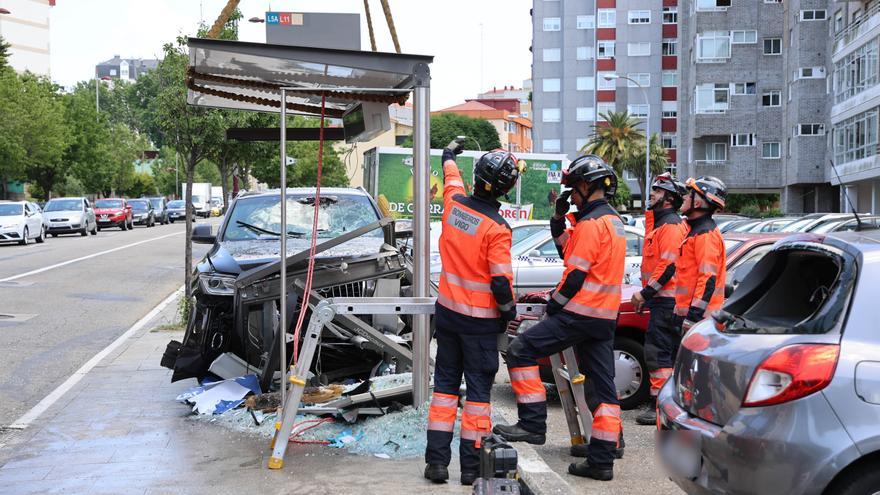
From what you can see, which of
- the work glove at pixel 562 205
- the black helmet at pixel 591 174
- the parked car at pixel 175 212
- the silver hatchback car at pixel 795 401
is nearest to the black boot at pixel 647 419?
the work glove at pixel 562 205

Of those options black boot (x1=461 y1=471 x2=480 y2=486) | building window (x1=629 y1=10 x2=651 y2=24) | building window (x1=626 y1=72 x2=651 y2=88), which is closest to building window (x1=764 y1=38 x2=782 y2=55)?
building window (x1=626 y1=72 x2=651 y2=88)

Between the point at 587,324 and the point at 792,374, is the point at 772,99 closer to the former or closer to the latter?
the point at 587,324

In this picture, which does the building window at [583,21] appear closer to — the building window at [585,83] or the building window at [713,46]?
Answer: the building window at [585,83]

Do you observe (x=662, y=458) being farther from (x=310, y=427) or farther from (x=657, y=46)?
(x=657, y=46)

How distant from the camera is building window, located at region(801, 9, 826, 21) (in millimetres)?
49438

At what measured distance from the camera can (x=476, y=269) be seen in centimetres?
573

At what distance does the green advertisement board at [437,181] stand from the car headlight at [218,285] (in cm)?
1326

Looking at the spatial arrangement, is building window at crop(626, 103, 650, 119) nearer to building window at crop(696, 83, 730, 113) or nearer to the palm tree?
the palm tree

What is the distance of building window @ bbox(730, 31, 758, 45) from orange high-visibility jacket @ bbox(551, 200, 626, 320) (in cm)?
5610

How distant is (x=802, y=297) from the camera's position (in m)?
5.12

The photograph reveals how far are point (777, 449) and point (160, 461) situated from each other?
3.89 meters

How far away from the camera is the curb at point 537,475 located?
18.3ft

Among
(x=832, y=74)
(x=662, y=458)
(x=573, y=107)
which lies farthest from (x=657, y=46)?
(x=662, y=458)

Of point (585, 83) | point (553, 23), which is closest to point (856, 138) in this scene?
point (585, 83)
